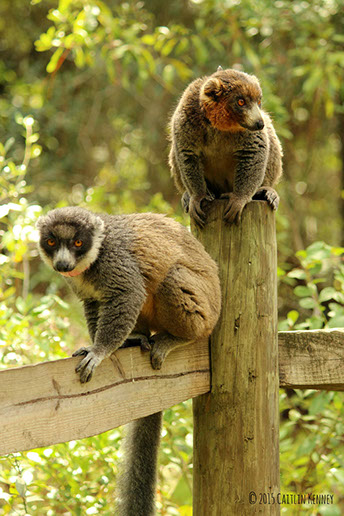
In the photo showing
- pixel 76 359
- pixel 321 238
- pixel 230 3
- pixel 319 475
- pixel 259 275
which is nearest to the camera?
pixel 76 359

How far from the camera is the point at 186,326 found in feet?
8.28

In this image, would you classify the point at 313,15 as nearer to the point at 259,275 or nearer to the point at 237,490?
the point at 259,275

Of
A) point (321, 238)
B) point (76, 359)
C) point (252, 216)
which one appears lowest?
point (321, 238)

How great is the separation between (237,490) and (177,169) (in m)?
1.99

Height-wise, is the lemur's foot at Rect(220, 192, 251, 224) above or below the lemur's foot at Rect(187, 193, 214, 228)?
above

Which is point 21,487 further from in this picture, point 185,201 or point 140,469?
point 185,201

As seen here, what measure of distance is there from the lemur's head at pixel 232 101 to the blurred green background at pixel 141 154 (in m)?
0.94

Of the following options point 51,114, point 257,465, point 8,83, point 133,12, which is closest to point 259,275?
point 257,465

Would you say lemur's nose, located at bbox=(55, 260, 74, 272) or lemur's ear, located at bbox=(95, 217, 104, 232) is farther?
lemur's ear, located at bbox=(95, 217, 104, 232)

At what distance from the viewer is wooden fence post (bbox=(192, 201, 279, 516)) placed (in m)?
2.40

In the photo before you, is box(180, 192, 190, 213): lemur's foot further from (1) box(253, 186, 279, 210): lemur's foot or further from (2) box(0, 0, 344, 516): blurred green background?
(2) box(0, 0, 344, 516): blurred green background

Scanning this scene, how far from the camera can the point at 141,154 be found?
340 inches

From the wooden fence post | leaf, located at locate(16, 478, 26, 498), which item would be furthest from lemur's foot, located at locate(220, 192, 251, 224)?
leaf, located at locate(16, 478, 26, 498)

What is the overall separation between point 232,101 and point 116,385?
1.81 metres
